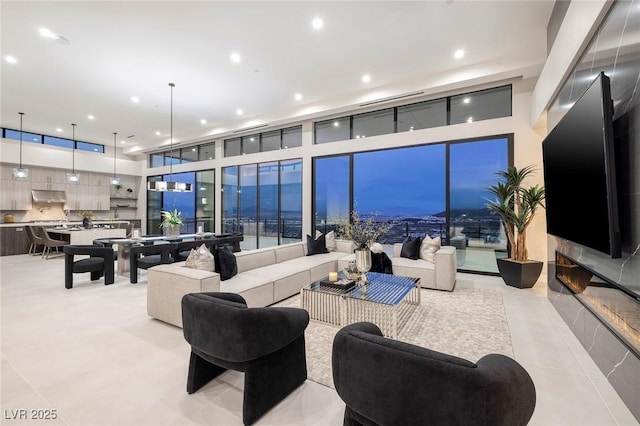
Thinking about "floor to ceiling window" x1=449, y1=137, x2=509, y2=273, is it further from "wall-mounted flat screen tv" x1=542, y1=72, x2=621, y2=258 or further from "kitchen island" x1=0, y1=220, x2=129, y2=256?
"kitchen island" x1=0, y1=220, x2=129, y2=256

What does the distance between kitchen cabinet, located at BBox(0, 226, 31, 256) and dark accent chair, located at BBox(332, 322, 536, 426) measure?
11.1 meters

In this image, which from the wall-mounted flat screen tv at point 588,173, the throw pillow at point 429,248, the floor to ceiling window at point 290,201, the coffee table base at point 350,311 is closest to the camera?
the wall-mounted flat screen tv at point 588,173

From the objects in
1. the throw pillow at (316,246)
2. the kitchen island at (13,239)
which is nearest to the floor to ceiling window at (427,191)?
the throw pillow at (316,246)

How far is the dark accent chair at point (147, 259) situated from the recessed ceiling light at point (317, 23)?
4453 millimetres

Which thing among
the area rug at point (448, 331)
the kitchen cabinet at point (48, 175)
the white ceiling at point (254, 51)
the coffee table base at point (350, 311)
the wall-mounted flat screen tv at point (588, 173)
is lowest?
the area rug at point (448, 331)

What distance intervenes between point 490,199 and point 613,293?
373 centimetres

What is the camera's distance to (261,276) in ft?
12.9

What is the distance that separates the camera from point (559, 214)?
10.7 feet

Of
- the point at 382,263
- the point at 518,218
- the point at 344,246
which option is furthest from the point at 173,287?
the point at 518,218

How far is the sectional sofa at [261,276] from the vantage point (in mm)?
3209

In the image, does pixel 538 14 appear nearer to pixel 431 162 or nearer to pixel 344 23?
pixel 344 23

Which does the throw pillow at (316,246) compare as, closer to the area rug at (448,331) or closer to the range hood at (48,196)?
the area rug at (448,331)

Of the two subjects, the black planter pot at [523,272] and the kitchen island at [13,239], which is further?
the kitchen island at [13,239]

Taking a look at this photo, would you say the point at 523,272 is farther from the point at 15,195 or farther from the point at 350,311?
the point at 15,195
